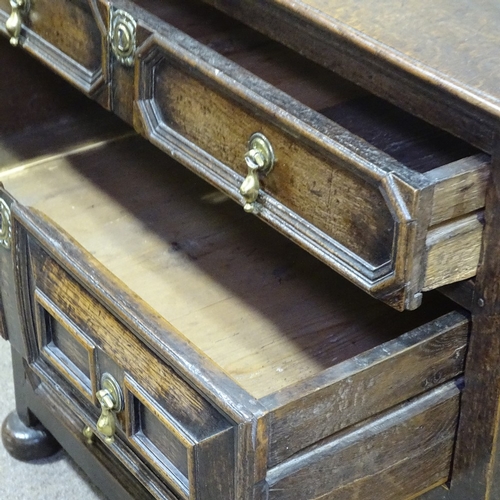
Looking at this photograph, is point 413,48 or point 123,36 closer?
point 413,48

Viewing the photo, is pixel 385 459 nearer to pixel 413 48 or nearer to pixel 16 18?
pixel 413 48

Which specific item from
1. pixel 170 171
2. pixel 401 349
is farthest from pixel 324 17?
pixel 170 171

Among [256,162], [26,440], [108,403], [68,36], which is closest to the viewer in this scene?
[256,162]

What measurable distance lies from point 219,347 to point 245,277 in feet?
0.43

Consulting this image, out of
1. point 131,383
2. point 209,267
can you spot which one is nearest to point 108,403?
point 131,383

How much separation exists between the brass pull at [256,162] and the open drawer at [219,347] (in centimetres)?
13

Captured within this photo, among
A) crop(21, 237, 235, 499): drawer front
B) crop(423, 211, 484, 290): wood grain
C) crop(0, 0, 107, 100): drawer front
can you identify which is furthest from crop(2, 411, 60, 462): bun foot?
crop(423, 211, 484, 290): wood grain

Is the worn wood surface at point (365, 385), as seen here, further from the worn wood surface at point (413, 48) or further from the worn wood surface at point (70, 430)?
the worn wood surface at point (70, 430)

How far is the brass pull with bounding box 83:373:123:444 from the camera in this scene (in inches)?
35.9

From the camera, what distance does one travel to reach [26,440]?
130 cm

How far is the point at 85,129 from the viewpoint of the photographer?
4.46 ft

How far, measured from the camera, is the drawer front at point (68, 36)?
3.21ft

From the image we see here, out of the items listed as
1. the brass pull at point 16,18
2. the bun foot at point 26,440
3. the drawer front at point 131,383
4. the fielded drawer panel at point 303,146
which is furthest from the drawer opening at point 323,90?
the bun foot at point 26,440

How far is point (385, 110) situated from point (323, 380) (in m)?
0.27
